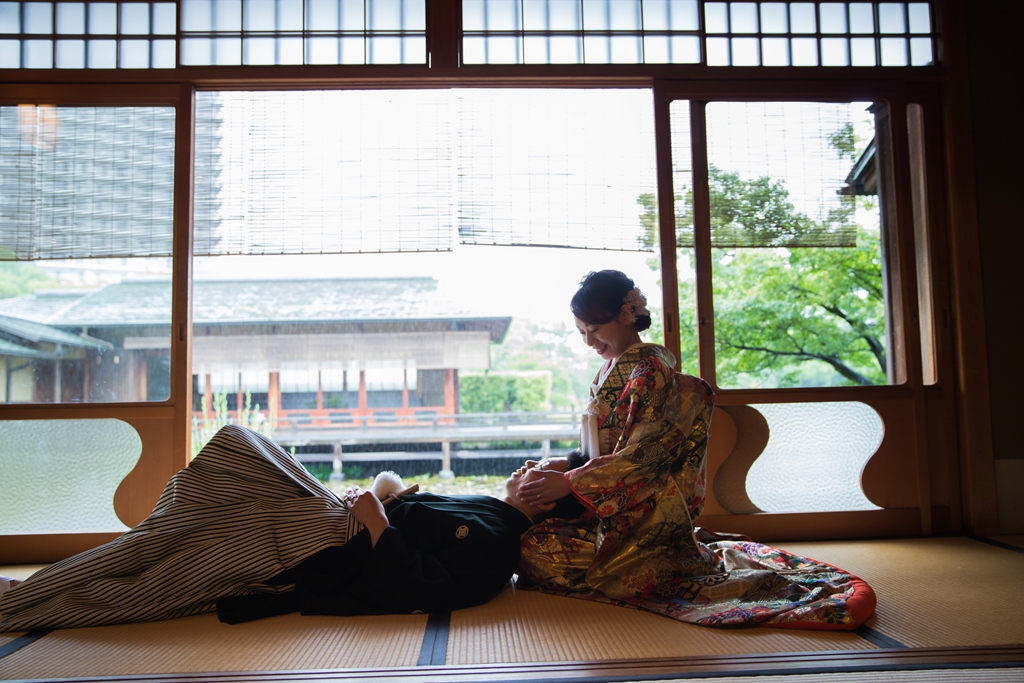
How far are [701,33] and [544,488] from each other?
225 centimetres

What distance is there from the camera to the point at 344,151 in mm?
3291

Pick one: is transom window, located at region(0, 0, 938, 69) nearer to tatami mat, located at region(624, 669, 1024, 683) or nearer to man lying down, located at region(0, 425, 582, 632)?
man lying down, located at region(0, 425, 582, 632)

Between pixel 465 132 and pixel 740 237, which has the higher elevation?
pixel 465 132

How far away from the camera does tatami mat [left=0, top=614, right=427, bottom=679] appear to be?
1576 millimetres

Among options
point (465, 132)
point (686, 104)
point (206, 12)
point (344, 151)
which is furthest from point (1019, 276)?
point (206, 12)

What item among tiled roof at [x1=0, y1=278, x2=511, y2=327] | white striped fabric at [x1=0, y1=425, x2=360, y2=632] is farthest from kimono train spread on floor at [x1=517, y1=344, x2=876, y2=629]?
tiled roof at [x1=0, y1=278, x2=511, y2=327]

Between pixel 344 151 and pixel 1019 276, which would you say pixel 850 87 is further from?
pixel 344 151

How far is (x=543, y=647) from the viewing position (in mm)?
1668

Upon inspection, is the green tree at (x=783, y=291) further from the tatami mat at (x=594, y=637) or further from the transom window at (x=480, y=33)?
the tatami mat at (x=594, y=637)

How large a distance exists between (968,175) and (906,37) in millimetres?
720

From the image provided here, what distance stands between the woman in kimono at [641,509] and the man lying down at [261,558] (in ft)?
0.68

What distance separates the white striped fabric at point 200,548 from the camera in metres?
1.91

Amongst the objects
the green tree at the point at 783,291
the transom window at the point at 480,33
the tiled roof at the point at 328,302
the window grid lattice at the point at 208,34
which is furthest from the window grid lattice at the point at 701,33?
the tiled roof at the point at 328,302

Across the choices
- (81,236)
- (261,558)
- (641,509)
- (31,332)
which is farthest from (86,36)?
(641,509)
